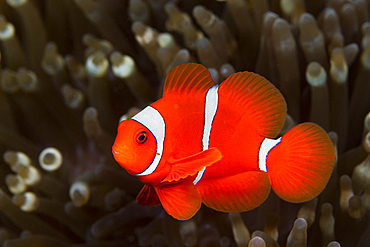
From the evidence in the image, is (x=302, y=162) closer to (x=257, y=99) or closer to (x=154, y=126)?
(x=257, y=99)

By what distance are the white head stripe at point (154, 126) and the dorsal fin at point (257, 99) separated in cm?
11

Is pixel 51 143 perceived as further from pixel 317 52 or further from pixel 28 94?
pixel 317 52

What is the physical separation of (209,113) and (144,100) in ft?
1.54

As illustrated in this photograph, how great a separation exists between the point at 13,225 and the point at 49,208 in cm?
22

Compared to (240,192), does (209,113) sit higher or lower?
higher

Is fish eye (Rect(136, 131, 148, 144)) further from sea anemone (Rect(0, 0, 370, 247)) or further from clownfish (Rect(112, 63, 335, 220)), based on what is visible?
sea anemone (Rect(0, 0, 370, 247))

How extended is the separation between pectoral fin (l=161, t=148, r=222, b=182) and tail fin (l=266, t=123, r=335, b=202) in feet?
0.40

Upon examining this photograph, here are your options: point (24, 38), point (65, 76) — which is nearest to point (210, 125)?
point (65, 76)

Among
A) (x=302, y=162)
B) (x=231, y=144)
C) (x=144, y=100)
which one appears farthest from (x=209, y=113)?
(x=144, y=100)

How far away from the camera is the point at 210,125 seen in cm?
52

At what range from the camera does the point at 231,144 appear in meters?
0.53

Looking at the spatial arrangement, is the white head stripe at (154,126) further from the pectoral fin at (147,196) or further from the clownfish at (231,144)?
the pectoral fin at (147,196)

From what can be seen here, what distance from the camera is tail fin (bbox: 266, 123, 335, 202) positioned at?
52cm

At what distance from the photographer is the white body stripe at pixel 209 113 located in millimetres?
518
